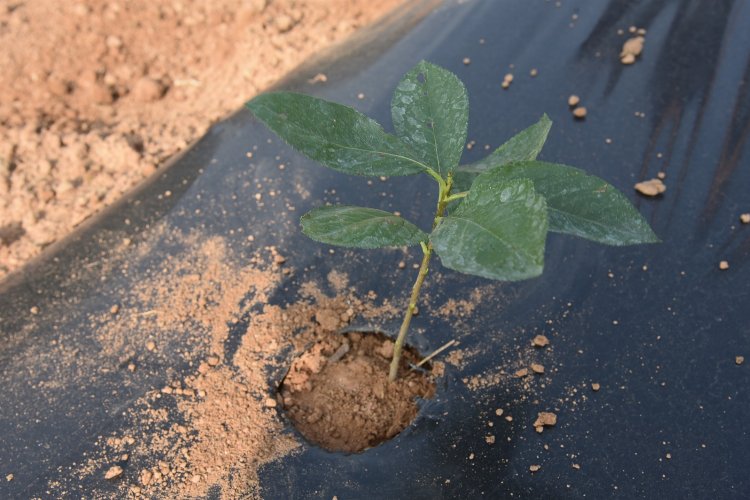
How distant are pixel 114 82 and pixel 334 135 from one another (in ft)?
6.16

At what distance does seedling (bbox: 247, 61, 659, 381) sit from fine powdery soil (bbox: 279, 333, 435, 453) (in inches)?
17.5

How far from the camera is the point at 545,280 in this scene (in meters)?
1.65

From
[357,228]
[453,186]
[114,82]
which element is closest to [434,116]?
[453,186]

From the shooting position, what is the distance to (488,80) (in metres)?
2.10

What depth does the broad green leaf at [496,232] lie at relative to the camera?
0.83 m

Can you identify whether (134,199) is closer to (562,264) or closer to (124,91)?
(124,91)

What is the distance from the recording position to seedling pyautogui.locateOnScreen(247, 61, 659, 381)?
87 centimetres

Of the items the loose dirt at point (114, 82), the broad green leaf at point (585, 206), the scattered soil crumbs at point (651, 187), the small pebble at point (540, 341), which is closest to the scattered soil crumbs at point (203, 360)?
the small pebble at point (540, 341)

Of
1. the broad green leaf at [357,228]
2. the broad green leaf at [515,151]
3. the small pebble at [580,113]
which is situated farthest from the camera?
the small pebble at [580,113]

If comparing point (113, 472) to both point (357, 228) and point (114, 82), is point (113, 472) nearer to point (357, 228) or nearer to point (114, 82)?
point (357, 228)

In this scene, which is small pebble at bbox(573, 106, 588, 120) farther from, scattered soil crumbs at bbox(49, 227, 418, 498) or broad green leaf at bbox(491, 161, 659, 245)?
broad green leaf at bbox(491, 161, 659, 245)

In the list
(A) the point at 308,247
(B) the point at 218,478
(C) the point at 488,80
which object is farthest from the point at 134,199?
(C) the point at 488,80

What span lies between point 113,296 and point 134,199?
0.33 meters

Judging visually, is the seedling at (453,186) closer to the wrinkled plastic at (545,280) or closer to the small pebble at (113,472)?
the wrinkled plastic at (545,280)
